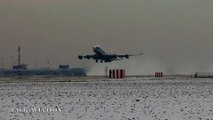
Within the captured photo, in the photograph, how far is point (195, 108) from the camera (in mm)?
44500

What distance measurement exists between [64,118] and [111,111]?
510 cm

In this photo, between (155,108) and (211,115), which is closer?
(211,115)

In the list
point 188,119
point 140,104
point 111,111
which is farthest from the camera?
point 140,104

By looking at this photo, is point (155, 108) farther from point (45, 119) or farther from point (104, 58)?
point (104, 58)

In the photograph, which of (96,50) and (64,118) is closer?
(64,118)

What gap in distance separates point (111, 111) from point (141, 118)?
5293mm

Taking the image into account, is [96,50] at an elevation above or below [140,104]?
above

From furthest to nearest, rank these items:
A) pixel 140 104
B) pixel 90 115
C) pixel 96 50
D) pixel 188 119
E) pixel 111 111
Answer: pixel 96 50 < pixel 140 104 < pixel 111 111 < pixel 90 115 < pixel 188 119

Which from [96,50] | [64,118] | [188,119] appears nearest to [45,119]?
[64,118]

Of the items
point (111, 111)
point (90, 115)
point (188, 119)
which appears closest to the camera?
point (188, 119)

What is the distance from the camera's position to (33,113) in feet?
137

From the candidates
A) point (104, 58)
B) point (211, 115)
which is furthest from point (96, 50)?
point (211, 115)

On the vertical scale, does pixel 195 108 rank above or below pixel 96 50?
below

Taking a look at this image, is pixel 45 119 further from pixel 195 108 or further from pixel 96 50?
pixel 96 50
